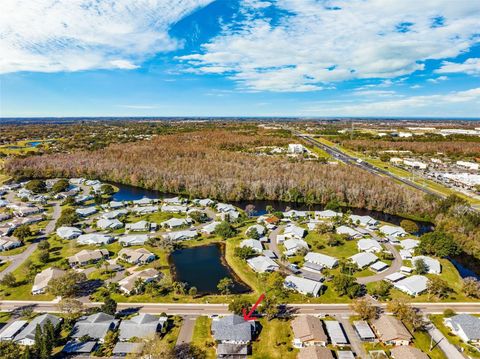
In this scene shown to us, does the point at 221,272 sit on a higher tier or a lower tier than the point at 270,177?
lower

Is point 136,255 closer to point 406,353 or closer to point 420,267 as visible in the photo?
point 406,353

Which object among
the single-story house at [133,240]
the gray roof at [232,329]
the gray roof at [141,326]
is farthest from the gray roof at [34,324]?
the single-story house at [133,240]

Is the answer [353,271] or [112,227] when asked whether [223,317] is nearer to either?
[353,271]

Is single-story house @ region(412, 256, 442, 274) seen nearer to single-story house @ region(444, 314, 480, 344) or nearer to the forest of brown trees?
single-story house @ region(444, 314, 480, 344)

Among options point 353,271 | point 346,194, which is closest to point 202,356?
point 353,271

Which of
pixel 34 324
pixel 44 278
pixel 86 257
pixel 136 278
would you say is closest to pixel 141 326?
pixel 136 278
